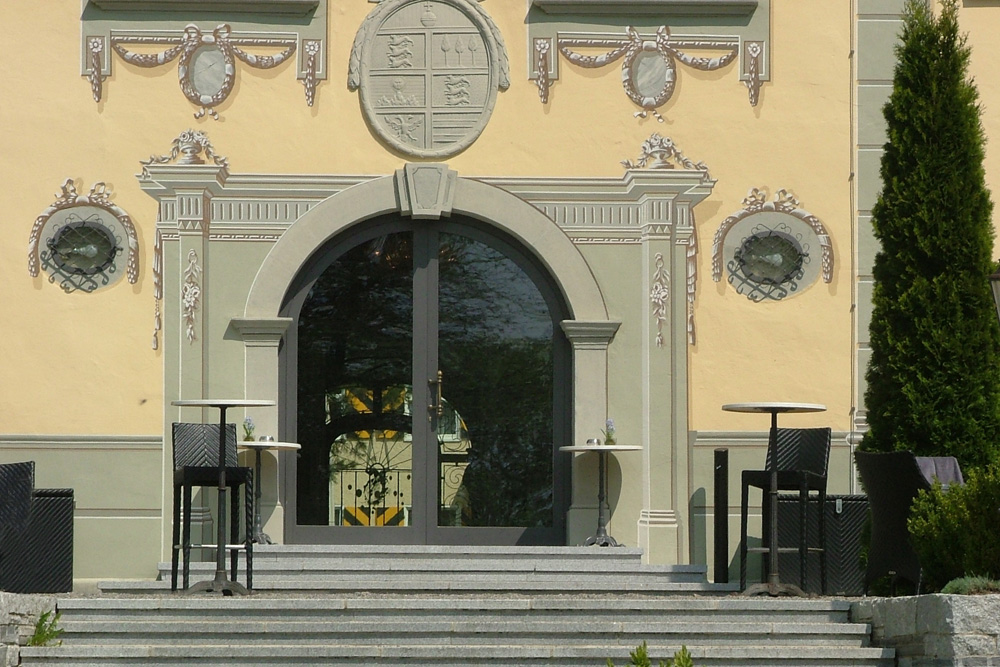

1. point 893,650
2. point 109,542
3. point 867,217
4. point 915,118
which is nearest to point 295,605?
point 893,650

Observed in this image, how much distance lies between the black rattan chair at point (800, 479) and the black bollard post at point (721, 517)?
1.30 ft

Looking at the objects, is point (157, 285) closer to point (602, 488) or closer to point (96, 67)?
point (96, 67)

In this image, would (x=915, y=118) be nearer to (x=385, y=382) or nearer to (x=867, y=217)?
(x=867, y=217)

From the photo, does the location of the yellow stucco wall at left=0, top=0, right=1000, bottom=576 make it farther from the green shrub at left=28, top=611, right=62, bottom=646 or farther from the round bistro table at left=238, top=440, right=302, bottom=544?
the green shrub at left=28, top=611, right=62, bottom=646

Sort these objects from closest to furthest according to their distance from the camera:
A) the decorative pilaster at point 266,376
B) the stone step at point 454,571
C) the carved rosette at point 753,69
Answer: the stone step at point 454,571 → the decorative pilaster at point 266,376 → the carved rosette at point 753,69

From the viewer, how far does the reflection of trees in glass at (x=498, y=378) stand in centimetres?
1239

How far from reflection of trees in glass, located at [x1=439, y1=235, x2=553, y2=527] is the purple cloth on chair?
3476mm

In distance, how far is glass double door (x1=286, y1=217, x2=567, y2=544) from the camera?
40.5 feet

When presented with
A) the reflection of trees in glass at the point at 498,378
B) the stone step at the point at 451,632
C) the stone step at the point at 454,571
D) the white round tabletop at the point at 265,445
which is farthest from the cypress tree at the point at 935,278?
the white round tabletop at the point at 265,445

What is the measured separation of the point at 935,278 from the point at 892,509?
162 centimetres

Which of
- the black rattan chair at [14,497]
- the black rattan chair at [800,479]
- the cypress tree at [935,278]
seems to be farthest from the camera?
the cypress tree at [935,278]

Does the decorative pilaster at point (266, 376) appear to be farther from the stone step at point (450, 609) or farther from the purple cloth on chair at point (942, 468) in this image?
the purple cloth on chair at point (942, 468)

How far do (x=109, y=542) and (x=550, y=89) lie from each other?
480cm

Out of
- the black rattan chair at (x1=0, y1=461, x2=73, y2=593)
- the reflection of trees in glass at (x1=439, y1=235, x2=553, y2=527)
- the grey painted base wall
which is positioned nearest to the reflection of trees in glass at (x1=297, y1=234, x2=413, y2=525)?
the reflection of trees in glass at (x1=439, y1=235, x2=553, y2=527)
